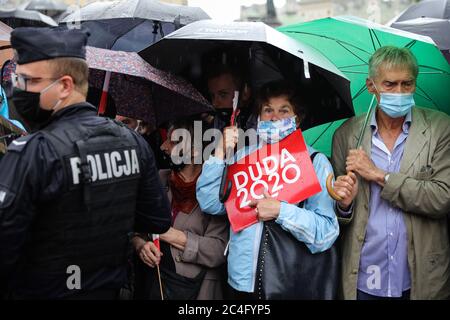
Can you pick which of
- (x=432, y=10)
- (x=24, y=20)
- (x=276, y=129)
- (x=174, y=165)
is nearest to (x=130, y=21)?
(x=174, y=165)

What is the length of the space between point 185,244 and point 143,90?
1191 mm

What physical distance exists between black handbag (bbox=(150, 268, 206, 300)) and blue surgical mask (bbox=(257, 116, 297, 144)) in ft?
3.19

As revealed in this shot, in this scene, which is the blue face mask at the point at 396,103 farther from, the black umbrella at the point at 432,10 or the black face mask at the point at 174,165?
the black umbrella at the point at 432,10

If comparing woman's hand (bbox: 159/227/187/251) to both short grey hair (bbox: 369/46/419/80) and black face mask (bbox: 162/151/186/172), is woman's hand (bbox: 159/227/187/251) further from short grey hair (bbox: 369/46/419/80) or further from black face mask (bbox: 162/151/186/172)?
short grey hair (bbox: 369/46/419/80)

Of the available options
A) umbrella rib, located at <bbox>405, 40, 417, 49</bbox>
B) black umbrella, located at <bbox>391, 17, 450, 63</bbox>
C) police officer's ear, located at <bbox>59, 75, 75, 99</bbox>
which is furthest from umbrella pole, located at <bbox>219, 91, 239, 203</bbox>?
black umbrella, located at <bbox>391, 17, 450, 63</bbox>

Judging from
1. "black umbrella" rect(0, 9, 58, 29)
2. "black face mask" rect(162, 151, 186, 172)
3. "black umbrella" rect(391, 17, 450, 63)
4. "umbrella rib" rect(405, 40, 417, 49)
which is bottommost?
"black face mask" rect(162, 151, 186, 172)

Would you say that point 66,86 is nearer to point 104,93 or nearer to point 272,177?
point 104,93

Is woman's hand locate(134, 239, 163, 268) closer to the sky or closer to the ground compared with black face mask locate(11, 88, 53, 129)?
closer to the ground

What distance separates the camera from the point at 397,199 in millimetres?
3457

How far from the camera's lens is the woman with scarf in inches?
143

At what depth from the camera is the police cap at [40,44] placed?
2.64m

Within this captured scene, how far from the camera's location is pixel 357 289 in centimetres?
358

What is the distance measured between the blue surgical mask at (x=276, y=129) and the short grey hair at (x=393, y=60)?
0.64 metres
